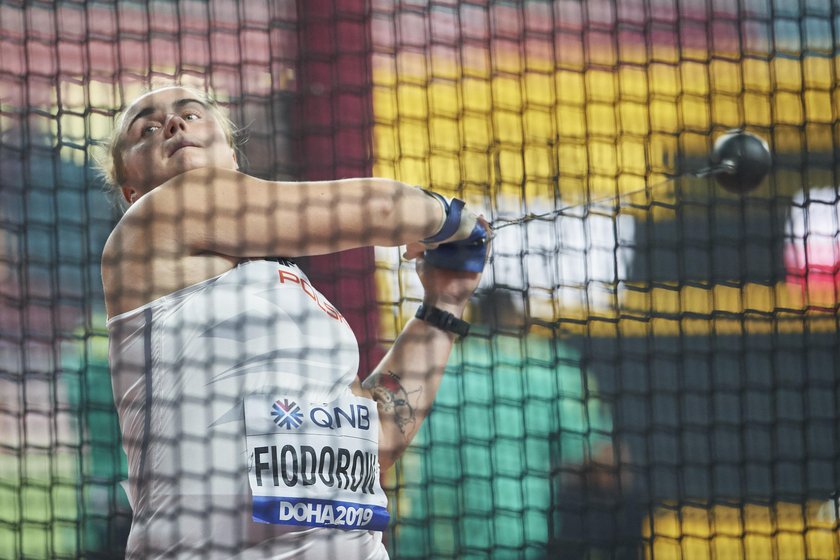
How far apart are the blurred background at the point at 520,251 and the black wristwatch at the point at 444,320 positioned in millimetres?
659

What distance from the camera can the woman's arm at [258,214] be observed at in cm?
102

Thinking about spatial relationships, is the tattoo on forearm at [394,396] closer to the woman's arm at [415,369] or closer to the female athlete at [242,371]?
the woman's arm at [415,369]

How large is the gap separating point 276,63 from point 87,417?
33.1 inches

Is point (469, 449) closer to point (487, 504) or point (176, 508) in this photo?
point (487, 504)

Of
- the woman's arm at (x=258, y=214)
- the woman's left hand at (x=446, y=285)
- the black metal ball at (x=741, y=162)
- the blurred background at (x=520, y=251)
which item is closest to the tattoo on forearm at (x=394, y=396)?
the woman's left hand at (x=446, y=285)

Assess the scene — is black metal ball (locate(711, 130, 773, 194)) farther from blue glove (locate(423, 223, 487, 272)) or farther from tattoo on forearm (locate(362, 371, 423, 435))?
Answer: tattoo on forearm (locate(362, 371, 423, 435))

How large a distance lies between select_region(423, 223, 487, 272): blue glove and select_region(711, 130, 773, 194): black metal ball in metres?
0.40

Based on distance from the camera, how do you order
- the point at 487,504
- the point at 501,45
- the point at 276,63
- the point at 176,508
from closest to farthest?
the point at 176,508, the point at 276,63, the point at 487,504, the point at 501,45

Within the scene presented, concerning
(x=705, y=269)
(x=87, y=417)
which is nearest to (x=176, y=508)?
(x=87, y=417)

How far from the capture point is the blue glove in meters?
1.31

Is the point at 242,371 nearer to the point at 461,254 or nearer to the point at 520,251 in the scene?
the point at 461,254

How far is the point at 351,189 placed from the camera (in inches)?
42.2

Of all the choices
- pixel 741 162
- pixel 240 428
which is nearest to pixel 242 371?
pixel 240 428

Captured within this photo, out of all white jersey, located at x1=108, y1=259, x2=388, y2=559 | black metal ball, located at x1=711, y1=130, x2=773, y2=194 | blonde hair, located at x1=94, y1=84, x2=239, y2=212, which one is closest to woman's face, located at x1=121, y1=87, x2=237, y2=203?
blonde hair, located at x1=94, y1=84, x2=239, y2=212
